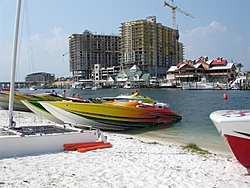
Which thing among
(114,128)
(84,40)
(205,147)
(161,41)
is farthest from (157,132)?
(84,40)

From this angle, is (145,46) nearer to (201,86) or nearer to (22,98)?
(201,86)

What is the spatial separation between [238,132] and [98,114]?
9.76m

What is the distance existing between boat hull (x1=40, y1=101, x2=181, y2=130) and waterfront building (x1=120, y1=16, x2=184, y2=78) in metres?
142

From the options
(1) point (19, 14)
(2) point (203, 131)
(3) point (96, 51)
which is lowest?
(2) point (203, 131)

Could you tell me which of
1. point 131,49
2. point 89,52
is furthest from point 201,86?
point 89,52

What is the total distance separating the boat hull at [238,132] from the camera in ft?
26.0

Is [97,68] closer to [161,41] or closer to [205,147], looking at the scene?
[161,41]

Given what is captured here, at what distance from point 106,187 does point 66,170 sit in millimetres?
→ 1595

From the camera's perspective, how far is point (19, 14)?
32.2ft

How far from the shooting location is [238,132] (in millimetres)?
8016

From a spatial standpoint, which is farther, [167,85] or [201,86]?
[167,85]

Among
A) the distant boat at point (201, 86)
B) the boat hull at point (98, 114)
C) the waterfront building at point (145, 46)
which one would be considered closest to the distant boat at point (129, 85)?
the waterfront building at point (145, 46)

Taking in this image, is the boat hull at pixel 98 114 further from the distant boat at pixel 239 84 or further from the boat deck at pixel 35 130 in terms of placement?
the distant boat at pixel 239 84

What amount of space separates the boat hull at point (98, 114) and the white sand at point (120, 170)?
616 centimetres
